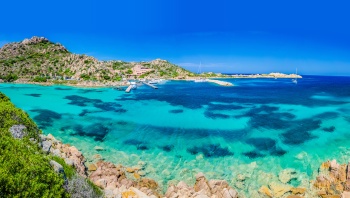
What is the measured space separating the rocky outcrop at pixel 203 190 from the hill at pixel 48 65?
254 ft

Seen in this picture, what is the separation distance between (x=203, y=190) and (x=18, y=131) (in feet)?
36.0

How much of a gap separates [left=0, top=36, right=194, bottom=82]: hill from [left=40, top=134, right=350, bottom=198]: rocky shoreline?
241 feet

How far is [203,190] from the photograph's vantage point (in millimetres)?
13953

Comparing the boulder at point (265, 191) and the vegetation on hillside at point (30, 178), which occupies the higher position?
the vegetation on hillside at point (30, 178)

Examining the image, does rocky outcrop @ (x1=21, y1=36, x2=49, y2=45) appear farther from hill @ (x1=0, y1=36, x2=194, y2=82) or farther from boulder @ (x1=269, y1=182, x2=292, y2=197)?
boulder @ (x1=269, y1=182, x2=292, y2=197)

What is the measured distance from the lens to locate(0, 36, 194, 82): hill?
87562 millimetres

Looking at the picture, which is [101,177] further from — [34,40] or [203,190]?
[34,40]

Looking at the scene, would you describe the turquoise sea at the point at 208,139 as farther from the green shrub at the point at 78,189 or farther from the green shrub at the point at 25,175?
the green shrub at the point at 25,175

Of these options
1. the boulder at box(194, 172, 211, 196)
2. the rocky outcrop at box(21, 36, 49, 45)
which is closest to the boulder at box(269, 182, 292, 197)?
the boulder at box(194, 172, 211, 196)

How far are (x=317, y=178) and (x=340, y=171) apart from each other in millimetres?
1882

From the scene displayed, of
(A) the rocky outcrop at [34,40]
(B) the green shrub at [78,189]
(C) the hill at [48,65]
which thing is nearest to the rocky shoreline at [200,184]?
(B) the green shrub at [78,189]

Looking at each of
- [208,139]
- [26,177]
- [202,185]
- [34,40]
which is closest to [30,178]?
[26,177]

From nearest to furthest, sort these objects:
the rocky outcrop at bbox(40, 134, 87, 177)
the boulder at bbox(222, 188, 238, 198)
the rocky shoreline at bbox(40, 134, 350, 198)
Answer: the boulder at bbox(222, 188, 238, 198)
the rocky shoreline at bbox(40, 134, 350, 198)
the rocky outcrop at bbox(40, 134, 87, 177)

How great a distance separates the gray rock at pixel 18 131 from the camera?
1318 cm
